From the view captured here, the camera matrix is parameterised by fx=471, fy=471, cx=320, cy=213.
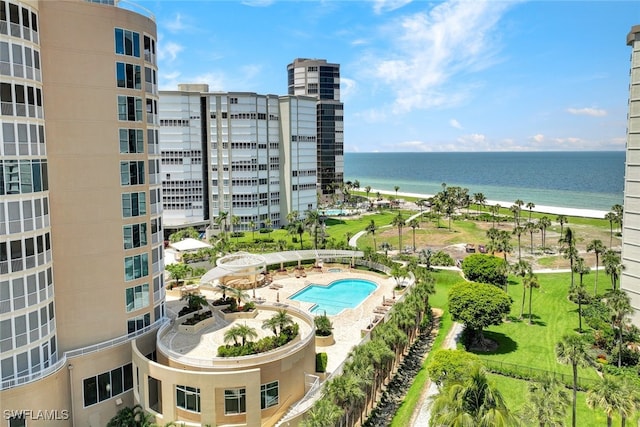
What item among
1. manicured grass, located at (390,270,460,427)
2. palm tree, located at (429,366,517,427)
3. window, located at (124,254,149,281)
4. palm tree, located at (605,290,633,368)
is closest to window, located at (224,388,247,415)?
manicured grass, located at (390,270,460,427)

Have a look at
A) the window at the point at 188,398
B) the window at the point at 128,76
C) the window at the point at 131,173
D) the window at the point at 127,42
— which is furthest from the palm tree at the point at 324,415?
the window at the point at 127,42

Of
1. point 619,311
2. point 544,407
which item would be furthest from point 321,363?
point 619,311

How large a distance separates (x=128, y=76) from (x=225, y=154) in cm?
5852

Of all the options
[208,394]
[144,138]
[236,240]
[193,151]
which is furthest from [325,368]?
[193,151]

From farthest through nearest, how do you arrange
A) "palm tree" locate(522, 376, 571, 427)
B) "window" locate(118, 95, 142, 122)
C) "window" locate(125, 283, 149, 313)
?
"window" locate(125, 283, 149, 313), "window" locate(118, 95, 142, 122), "palm tree" locate(522, 376, 571, 427)

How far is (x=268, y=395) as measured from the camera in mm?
30172

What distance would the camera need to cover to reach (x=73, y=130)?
30844 millimetres

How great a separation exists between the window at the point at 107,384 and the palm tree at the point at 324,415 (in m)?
14.2

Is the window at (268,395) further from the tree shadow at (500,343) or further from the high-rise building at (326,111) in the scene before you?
the high-rise building at (326,111)

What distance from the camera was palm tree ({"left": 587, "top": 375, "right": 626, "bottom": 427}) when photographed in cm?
2522

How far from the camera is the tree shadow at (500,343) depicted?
144 ft

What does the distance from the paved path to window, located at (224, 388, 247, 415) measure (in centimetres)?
1109

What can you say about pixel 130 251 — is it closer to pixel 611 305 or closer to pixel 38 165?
pixel 38 165

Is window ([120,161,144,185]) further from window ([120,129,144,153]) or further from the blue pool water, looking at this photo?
the blue pool water
